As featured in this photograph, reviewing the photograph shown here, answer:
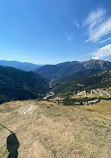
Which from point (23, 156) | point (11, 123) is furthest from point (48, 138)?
point (11, 123)

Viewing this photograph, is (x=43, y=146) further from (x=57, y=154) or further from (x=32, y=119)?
(x=32, y=119)

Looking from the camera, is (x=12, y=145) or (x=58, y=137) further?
(x=12, y=145)

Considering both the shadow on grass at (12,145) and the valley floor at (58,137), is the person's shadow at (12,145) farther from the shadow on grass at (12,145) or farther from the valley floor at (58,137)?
the valley floor at (58,137)

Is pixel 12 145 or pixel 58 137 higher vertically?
pixel 58 137

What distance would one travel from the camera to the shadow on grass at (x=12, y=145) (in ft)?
70.8

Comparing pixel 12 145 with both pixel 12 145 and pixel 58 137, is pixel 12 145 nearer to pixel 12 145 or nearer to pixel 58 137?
pixel 12 145

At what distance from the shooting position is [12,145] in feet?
80.2

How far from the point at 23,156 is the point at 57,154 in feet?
21.4

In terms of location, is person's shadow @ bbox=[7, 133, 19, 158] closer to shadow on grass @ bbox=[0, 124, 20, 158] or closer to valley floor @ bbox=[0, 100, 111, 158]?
shadow on grass @ bbox=[0, 124, 20, 158]

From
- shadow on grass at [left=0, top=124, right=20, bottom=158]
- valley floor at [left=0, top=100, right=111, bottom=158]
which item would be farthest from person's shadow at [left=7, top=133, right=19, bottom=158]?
valley floor at [left=0, top=100, right=111, bottom=158]

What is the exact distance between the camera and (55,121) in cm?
3191

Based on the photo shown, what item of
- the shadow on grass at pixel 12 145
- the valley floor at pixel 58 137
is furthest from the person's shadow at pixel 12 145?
the valley floor at pixel 58 137

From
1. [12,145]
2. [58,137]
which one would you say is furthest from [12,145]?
[58,137]

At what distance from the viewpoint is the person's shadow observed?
70.8 ft
